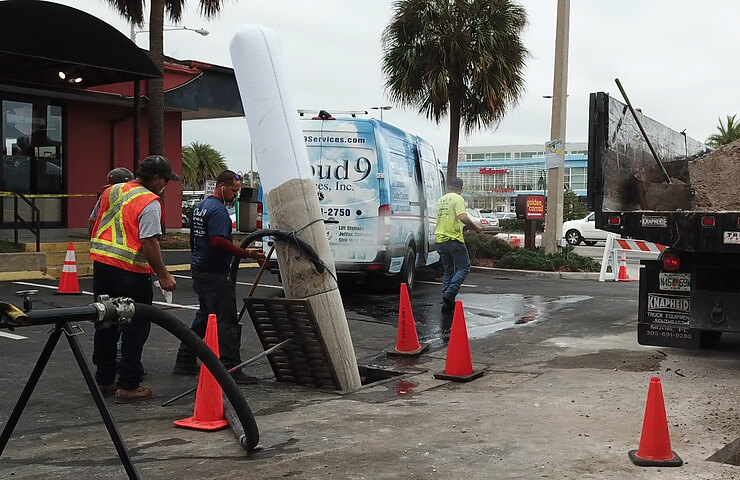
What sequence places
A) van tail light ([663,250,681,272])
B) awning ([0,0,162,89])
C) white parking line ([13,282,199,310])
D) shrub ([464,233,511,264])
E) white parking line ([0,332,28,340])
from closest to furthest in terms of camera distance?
van tail light ([663,250,681,272])
white parking line ([0,332,28,340])
white parking line ([13,282,199,310])
awning ([0,0,162,89])
shrub ([464,233,511,264])

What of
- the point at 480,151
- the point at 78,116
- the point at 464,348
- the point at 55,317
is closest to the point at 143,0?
the point at 78,116

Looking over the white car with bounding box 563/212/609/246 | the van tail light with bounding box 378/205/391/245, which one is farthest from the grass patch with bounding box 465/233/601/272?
the white car with bounding box 563/212/609/246

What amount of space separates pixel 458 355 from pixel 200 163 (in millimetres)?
57609

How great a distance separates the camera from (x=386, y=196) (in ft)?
40.8

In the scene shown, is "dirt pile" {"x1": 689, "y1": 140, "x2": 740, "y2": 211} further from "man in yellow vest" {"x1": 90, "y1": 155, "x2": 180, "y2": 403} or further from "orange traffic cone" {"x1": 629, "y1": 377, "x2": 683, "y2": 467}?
"man in yellow vest" {"x1": 90, "y1": 155, "x2": 180, "y2": 403}

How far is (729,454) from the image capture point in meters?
5.17

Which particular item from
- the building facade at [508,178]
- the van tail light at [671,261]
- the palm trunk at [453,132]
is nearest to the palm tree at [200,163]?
the building facade at [508,178]

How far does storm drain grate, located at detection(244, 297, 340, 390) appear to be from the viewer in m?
6.80

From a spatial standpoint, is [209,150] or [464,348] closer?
[464,348]

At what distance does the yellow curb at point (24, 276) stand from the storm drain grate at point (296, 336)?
818cm

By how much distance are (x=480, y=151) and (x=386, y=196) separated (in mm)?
104910

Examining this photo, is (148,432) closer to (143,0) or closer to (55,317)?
(55,317)

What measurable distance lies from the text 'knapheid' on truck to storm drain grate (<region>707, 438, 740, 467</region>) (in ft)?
7.77

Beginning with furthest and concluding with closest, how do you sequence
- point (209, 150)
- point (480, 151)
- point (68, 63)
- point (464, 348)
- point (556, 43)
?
1. point (480, 151)
2. point (209, 150)
3. point (556, 43)
4. point (68, 63)
5. point (464, 348)
